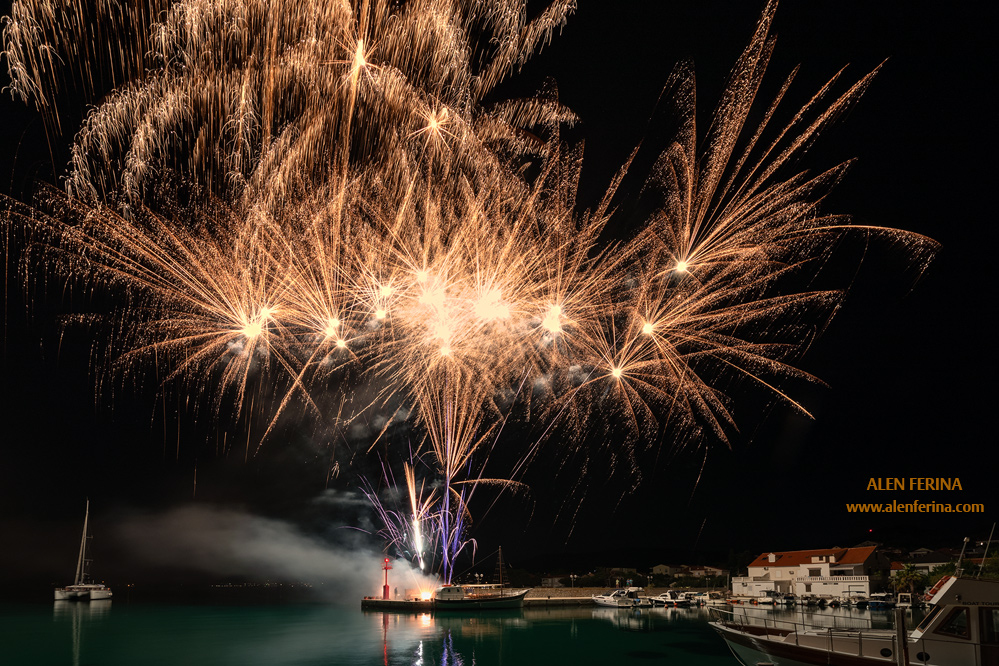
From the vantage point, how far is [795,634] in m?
19.8

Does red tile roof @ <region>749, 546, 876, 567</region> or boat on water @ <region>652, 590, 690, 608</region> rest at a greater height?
red tile roof @ <region>749, 546, 876, 567</region>

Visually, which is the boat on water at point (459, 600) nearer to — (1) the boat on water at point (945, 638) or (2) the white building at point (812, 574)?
(2) the white building at point (812, 574)

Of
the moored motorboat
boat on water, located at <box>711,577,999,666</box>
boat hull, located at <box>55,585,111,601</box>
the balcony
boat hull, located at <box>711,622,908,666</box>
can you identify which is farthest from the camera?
boat hull, located at <box>55,585,111,601</box>

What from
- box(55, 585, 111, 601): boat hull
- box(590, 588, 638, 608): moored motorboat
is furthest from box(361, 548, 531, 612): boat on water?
box(55, 585, 111, 601): boat hull

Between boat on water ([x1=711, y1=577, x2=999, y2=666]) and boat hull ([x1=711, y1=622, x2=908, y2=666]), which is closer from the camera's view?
boat on water ([x1=711, y1=577, x2=999, y2=666])

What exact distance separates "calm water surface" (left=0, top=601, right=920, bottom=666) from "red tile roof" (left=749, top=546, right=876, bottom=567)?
503 inches

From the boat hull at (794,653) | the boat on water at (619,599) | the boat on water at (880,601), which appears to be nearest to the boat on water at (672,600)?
the boat on water at (619,599)

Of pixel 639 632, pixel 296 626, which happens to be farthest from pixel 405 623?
pixel 639 632

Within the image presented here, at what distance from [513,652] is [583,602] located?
50.3 m

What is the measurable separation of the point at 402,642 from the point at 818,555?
50.6 metres

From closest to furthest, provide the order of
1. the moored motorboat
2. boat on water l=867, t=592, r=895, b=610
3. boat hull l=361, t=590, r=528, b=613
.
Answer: boat on water l=867, t=592, r=895, b=610
the moored motorboat
boat hull l=361, t=590, r=528, b=613

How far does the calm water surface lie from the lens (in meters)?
32.9

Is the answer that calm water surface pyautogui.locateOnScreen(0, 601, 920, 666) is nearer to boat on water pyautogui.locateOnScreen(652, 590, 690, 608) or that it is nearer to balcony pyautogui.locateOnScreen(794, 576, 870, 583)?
balcony pyautogui.locateOnScreen(794, 576, 870, 583)

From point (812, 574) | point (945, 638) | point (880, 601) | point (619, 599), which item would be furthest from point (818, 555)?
point (945, 638)
